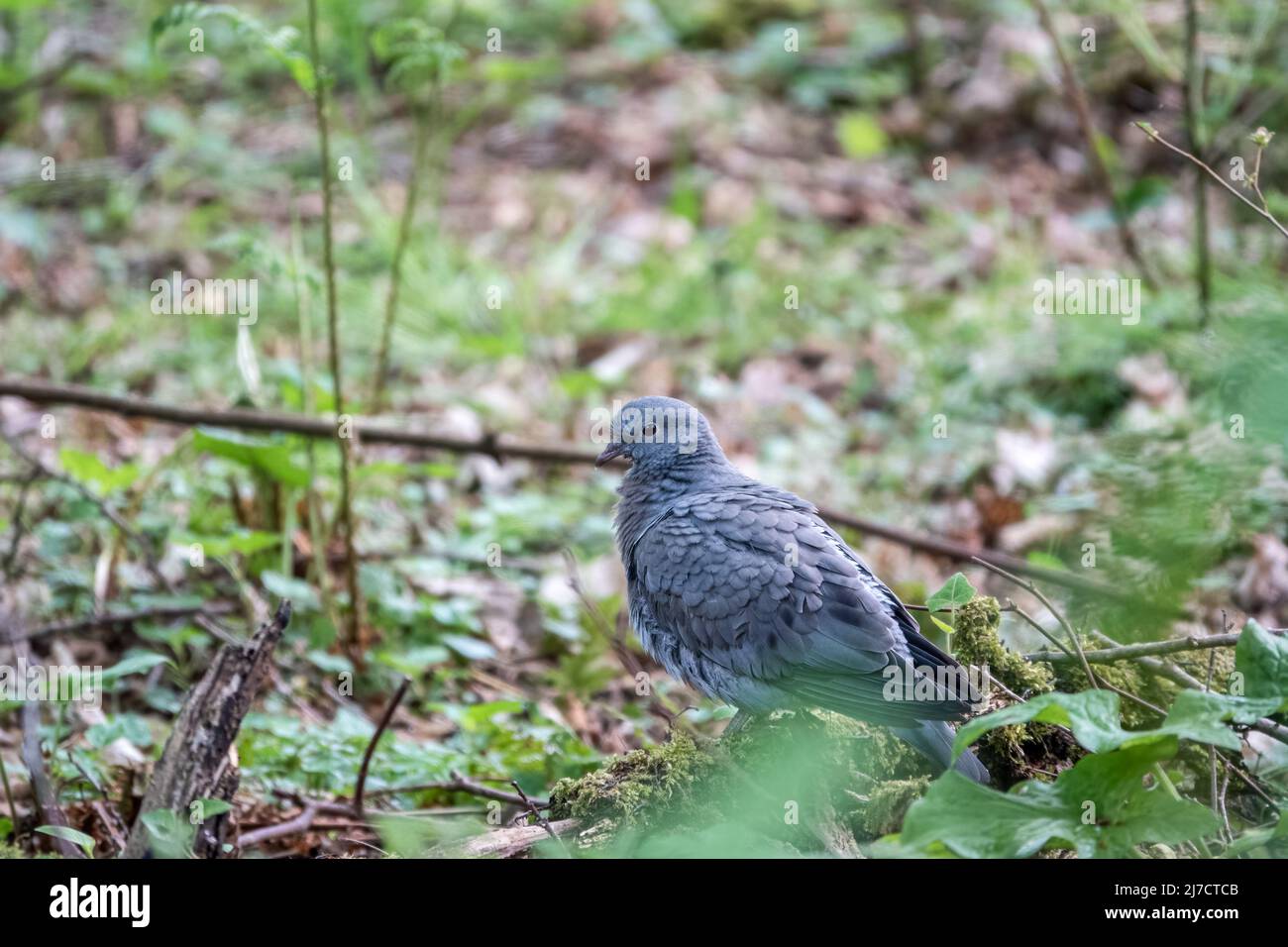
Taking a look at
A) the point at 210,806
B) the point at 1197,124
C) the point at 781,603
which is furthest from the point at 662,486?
the point at 1197,124

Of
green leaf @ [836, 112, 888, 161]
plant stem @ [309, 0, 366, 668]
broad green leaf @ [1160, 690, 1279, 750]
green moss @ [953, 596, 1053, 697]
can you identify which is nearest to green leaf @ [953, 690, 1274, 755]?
broad green leaf @ [1160, 690, 1279, 750]

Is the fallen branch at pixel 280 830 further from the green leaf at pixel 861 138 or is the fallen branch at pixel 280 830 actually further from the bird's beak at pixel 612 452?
the green leaf at pixel 861 138

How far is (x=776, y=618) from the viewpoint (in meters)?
3.34

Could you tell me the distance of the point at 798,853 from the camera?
9.39ft

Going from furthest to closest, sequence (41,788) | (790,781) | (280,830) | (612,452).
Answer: (612,452), (280,830), (41,788), (790,781)

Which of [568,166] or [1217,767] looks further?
[568,166]

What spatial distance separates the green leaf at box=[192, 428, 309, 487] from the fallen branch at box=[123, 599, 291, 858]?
4.54ft

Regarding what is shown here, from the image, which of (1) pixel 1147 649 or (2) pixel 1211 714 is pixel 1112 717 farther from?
(1) pixel 1147 649

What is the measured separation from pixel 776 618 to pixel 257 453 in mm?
2137

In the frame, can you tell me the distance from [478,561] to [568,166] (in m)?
4.76

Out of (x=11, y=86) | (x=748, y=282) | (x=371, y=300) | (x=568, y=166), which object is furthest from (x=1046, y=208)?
(x=11, y=86)

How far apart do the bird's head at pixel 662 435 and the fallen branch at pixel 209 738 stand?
53.7 inches

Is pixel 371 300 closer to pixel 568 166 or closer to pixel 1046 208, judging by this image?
pixel 568 166

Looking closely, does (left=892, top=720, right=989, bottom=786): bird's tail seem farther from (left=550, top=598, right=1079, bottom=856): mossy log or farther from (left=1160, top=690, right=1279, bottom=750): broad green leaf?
(left=1160, top=690, right=1279, bottom=750): broad green leaf
